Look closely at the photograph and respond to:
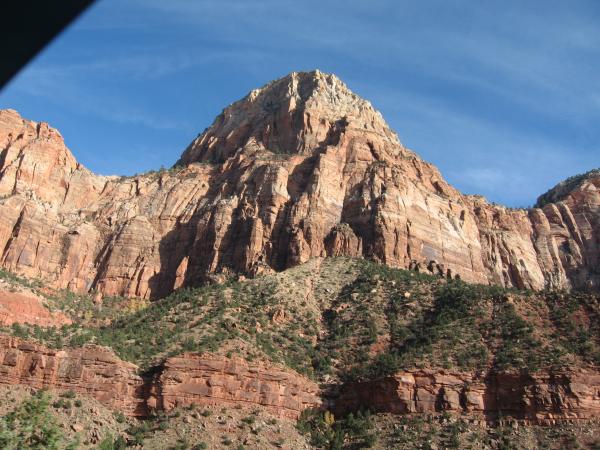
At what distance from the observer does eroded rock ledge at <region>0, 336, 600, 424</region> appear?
5266cm

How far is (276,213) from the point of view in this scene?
90438mm

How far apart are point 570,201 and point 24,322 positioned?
96.0 meters

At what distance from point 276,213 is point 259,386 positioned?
124ft

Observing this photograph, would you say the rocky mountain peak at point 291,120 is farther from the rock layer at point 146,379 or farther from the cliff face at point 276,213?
the rock layer at point 146,379

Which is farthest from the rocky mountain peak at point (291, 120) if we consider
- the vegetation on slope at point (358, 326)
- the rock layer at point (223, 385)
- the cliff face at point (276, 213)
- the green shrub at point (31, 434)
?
the green shrub at point (31, 434)

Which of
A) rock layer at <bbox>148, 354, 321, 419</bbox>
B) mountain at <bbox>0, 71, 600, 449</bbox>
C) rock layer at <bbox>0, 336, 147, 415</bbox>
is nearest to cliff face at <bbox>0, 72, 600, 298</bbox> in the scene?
mountain at <bbox>0, 71, 600, 449</bbox>

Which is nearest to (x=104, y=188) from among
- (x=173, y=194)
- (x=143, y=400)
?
(x=173, y=194)

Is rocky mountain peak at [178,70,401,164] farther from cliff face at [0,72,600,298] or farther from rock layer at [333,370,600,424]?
rock layer at [333,370,600,424]

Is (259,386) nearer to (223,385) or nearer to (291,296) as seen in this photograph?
(223,385)

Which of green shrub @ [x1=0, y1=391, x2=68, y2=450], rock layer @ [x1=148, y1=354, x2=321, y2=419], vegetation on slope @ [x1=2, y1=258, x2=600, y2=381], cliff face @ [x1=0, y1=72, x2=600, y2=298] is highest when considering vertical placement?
cliff face @ [x1=0, y1=72, x2=600, y2=298]

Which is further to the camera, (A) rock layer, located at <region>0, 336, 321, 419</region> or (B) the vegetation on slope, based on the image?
(B) the vegetation on slope

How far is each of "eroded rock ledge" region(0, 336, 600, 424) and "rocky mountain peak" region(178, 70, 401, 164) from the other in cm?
5227

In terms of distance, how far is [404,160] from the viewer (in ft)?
343

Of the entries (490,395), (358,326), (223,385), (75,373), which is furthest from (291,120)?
(75,373)
